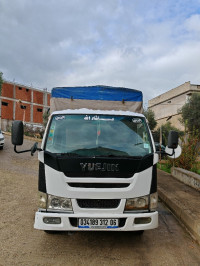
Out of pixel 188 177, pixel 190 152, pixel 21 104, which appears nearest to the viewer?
pixel 188 177

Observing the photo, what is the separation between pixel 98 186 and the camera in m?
3.60

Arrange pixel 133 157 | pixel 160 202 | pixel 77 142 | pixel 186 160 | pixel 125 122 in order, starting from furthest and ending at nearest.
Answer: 1. pixel 186 160
2. pixel 160 202
3. pixel 125 122
4. pixel 77 142
5. pixel 133 157

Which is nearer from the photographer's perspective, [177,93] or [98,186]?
[98,186]

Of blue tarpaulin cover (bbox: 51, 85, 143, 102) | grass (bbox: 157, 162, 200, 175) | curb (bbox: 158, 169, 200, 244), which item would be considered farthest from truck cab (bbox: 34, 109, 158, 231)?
grass (bbox: 157, 162, 200, 175)

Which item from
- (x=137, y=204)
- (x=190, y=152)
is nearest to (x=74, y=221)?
(x=137, y=204)

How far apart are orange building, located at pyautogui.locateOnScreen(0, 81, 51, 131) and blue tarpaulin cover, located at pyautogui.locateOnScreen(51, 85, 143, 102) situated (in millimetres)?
45300

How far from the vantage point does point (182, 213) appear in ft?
18.0

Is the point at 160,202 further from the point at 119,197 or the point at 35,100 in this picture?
the point at 35,100

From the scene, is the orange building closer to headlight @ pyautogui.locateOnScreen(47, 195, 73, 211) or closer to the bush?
the bush

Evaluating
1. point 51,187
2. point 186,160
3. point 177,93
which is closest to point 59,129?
point 51,187

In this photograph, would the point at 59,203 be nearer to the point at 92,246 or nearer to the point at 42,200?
the point at 42,200

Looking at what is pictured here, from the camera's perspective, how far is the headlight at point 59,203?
3.55 meters

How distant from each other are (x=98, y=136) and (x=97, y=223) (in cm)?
135

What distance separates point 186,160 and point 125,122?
7.22 m
